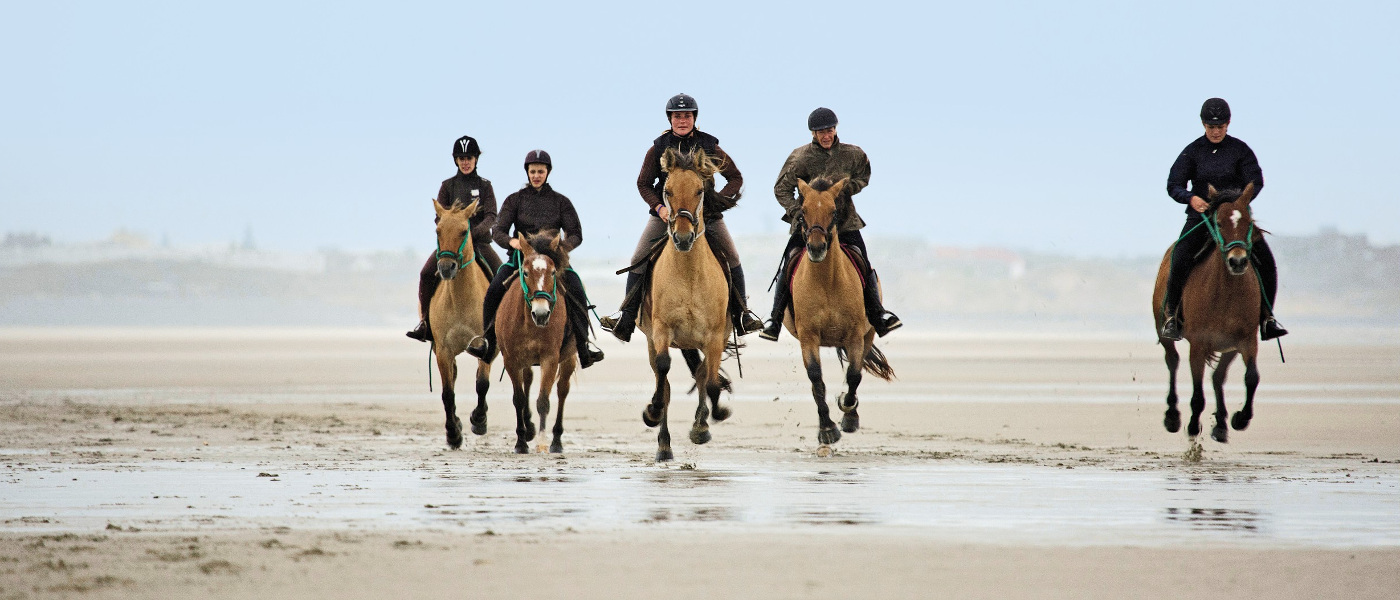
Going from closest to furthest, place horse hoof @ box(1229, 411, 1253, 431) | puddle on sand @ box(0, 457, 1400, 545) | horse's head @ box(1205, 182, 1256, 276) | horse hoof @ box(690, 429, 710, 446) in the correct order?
1. puddle on sand @ box(0, 457, 1400, 545)
2. horse's head @ box(1205, 182, 1256, 276)
3. horse hoof @ box(690, 429, 710, 446)
4. horse hoof @ box(1229, 411, 1253, 431)

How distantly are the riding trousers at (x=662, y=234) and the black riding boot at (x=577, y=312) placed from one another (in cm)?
66

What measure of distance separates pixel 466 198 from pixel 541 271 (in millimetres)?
2017

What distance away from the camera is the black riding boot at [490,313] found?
45.5 ft

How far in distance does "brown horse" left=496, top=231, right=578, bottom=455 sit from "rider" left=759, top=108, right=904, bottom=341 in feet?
6.32

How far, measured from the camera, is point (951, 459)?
12625mm

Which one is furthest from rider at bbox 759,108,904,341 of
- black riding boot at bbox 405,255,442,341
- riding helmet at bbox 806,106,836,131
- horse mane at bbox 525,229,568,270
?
black riding boot at bbox 405,255,442,341

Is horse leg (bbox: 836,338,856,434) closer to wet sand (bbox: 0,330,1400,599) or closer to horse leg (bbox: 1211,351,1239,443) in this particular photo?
wet sand (bbox: 0,330,1400,599)

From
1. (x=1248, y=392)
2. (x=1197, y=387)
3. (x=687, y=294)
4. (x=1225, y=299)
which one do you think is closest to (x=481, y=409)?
(x=687, y=294)

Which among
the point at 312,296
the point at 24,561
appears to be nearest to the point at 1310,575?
the point at 24,561

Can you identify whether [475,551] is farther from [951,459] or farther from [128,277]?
[128,277]

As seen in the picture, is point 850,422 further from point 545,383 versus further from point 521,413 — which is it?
point 521,413

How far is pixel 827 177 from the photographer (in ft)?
44.4

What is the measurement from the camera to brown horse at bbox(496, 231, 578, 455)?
13.1 meters

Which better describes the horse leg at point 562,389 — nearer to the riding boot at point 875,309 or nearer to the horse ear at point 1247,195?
the riding boot at point 875,309
